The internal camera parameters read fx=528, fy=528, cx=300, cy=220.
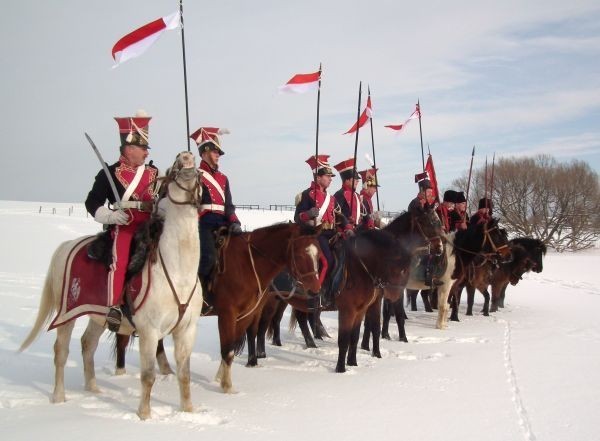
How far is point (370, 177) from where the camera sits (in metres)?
10.7

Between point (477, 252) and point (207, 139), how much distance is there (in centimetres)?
771

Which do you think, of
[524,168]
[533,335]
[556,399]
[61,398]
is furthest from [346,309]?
[524,168]

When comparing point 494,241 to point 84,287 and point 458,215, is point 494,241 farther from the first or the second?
point 84,287

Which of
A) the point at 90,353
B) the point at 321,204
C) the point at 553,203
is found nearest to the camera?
the point at 90,353

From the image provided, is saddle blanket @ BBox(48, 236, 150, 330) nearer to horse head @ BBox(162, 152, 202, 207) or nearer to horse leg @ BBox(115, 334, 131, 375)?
horse head @ BBox(162, 152, 202, 207)

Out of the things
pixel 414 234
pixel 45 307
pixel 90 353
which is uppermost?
pixel 414 234

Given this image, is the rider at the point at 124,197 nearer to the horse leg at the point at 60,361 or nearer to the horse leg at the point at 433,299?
the horse leg at the point at 60,361

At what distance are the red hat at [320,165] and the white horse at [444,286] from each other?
3473 mm

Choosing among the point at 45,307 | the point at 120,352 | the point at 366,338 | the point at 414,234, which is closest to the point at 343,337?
Answer: the point at 366,338

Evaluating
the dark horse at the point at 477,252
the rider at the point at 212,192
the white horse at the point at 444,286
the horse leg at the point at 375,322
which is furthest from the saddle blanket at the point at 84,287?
the dark horse at the point at 477,252

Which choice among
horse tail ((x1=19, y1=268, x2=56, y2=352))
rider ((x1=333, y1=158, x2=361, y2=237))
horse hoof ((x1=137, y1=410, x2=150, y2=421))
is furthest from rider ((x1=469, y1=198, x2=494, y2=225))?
horse tail ((x1=19, y1=268, x2=56, y2=352))

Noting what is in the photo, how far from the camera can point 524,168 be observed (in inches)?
1523

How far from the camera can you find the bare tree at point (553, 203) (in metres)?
36.1

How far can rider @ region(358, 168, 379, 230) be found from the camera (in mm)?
9781
